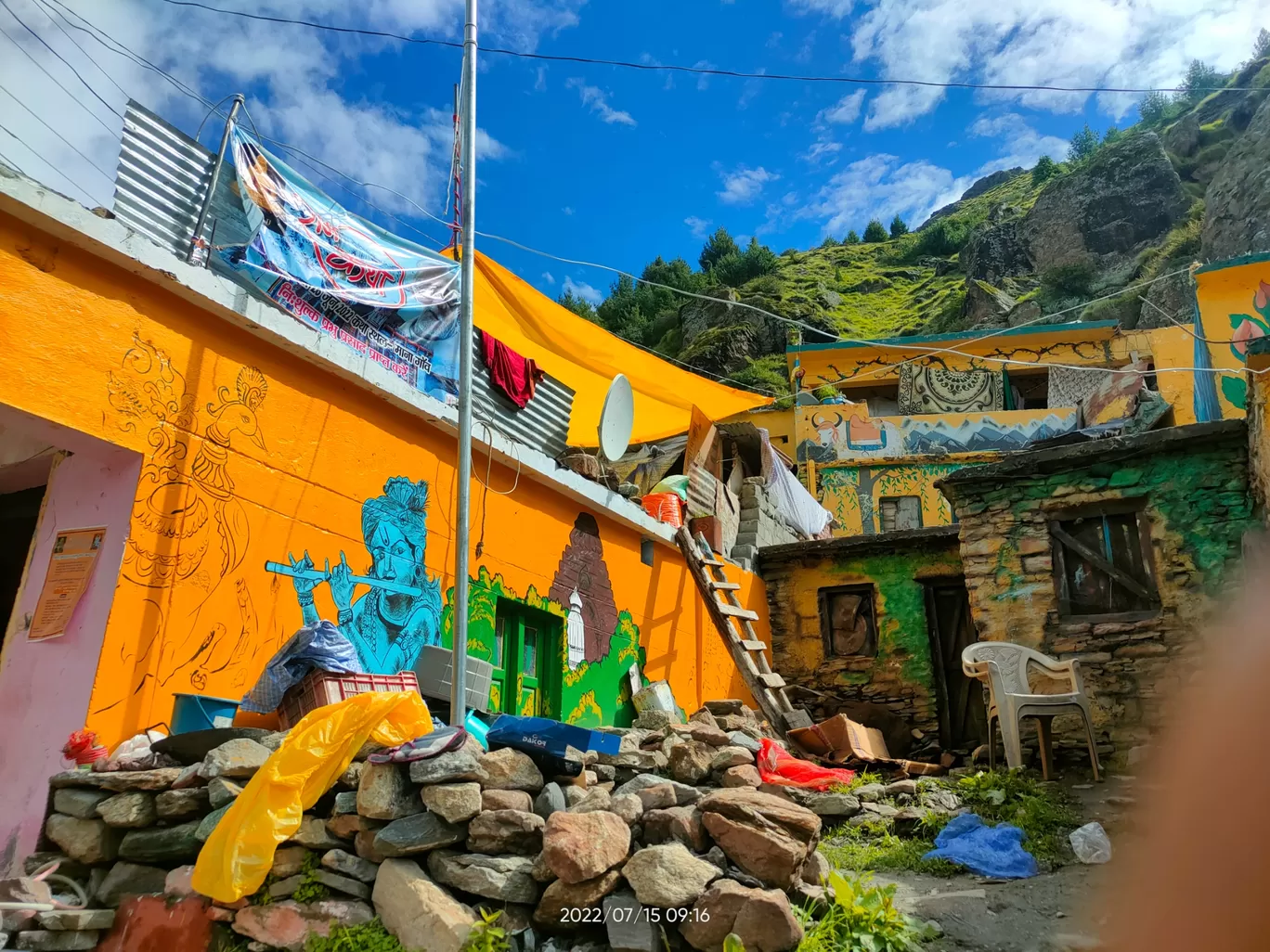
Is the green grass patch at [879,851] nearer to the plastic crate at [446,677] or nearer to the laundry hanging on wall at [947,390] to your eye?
the plastic crate at [446,677]

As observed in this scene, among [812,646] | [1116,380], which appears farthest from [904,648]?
[1116,380]

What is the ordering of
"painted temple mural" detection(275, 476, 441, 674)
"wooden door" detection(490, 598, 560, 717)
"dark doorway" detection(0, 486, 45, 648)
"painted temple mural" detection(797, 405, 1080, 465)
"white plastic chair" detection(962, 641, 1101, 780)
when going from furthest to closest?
1. "painted temple mural" detection(797, 405, 1080, 465)
2. "wooden door" detection(490, 598, 560, 717)
3. "white plastic chair" detection(962, 641, 1101, 780)
4. "dark doorway" detection(0, 486, 45, 648)
5. "painted temple mural" detection(275, 476, 441, 674)

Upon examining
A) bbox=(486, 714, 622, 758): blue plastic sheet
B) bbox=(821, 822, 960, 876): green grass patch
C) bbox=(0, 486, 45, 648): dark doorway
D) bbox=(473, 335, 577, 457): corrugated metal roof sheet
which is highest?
bbox=(473, 335, 577, 457): corrugated metal roof sheet

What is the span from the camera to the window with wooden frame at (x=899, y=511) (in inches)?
731

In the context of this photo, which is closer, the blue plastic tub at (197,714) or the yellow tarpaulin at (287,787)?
the yellow tarpaulin at (287,787)

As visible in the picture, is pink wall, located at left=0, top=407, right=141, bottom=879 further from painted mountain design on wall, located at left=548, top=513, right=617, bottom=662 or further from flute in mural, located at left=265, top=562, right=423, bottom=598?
painted mountain design on wall, located at left=548, top=513, right=617, bottom=662

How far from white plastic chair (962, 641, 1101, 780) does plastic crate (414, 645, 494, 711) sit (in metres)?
4.25

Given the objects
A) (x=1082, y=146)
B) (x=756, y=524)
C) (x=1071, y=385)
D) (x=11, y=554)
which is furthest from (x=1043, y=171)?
(x=11, y=554)

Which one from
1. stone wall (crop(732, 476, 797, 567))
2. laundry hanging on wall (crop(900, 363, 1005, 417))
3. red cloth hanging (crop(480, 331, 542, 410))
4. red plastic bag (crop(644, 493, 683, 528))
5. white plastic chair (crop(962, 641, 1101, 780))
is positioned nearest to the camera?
white plastic chair (crop(962, 641, 1101, 780))

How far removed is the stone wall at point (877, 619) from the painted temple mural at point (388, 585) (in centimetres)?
659

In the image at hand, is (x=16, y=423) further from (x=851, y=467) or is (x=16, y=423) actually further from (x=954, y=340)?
(x=954, y=340)

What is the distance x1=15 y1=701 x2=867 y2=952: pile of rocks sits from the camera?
3.43 metres

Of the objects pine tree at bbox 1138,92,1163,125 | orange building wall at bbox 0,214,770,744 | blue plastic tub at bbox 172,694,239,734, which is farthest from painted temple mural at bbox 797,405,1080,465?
pine tree at bbox 1138,92,1163,125
